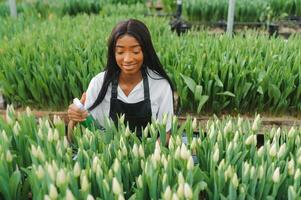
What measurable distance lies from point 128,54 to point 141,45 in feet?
0.22

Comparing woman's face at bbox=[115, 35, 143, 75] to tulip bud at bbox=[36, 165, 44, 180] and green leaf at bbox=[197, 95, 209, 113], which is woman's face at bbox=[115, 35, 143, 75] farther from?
green leaf at bbox=[197, 95, 209, 113]

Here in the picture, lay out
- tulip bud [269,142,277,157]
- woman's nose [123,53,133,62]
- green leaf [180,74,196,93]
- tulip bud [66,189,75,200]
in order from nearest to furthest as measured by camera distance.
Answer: tulip bud [66,189,75,200] < tulip bud [269,142,277,157] < woman's nose [123,53,133,62] < green leaf [180,74,196,93]

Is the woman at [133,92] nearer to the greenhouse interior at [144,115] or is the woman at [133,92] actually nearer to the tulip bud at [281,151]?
the greenhouse interior at [144,115]

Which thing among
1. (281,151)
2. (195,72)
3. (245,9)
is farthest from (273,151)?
(245,9)

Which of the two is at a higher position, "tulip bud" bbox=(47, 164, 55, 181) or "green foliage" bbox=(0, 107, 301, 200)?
"tulip bud" bbox=(47, 164, 55, 181)

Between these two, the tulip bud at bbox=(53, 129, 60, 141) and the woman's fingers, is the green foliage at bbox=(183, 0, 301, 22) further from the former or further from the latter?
the tulip bud at bbox=(53, 129, 60, 141)

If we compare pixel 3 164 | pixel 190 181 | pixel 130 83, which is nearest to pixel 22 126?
pixel 3 164

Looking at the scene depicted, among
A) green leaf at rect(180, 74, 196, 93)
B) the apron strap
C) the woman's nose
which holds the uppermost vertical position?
the woman's nose

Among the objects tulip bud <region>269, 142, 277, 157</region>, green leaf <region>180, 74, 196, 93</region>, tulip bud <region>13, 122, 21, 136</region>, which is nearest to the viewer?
tulip bud <region>269, 142, 277, 157</region>

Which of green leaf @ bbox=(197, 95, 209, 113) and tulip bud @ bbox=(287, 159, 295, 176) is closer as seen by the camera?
tulip bud @ bbox=(287, 159, 295, 176)

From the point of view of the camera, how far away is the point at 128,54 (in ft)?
5.35

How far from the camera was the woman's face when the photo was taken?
5.32ft

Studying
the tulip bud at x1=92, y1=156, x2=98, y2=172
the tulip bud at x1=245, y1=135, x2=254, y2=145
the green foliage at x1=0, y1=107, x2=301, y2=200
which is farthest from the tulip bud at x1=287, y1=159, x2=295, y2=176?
the tulip bud at x1=92, y1=156, x2=98, y2=172

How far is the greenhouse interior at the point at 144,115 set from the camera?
114 cm
